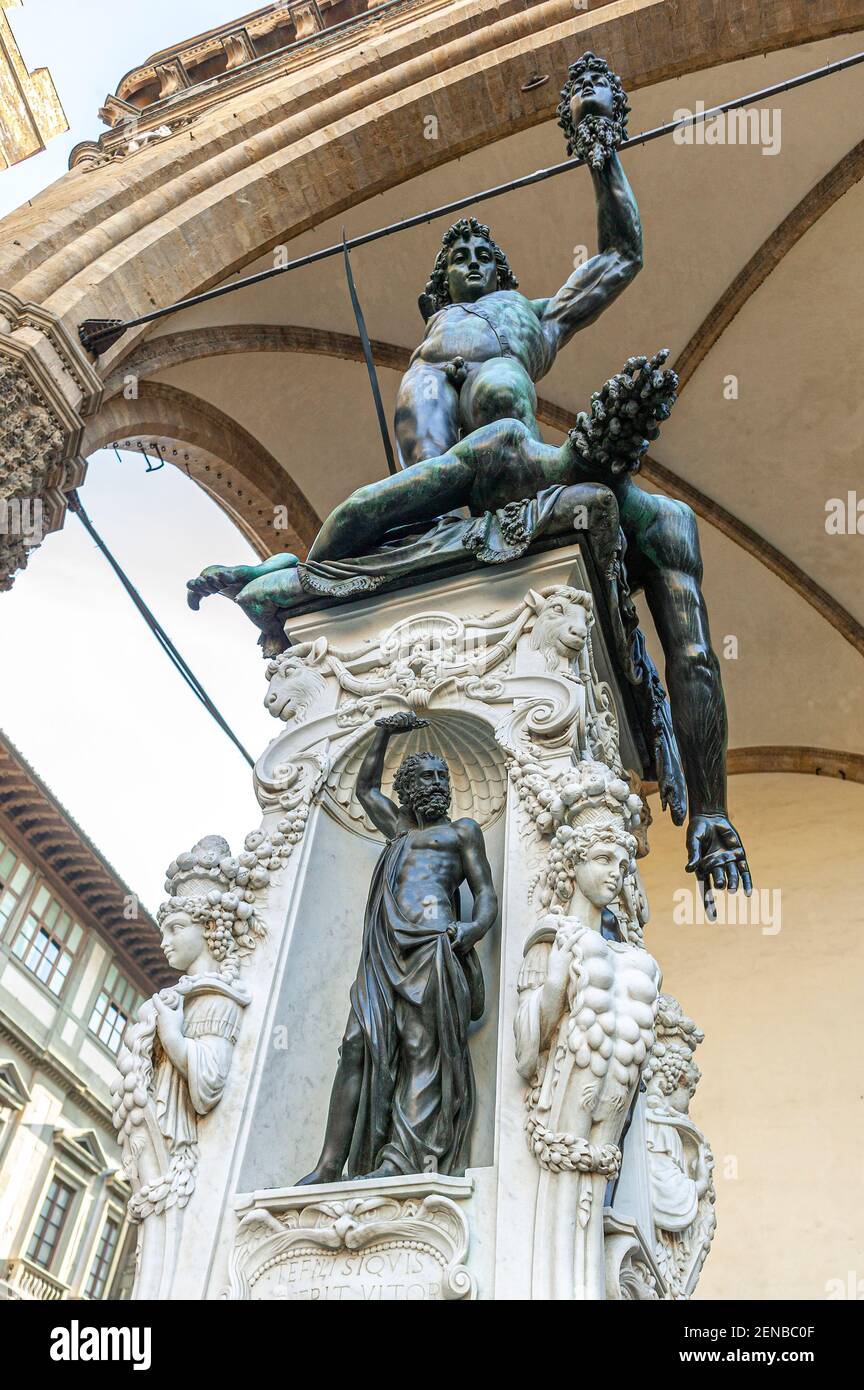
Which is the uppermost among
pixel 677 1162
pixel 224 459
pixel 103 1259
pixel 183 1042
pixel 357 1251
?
pixel 224 459

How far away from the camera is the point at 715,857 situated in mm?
2834

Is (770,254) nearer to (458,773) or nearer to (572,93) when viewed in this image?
(572,93)

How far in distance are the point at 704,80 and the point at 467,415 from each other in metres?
5.76

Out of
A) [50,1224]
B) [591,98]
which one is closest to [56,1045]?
[50,1224]

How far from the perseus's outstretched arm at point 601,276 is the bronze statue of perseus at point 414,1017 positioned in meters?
1.92

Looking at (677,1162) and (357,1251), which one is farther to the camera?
(677,1162)

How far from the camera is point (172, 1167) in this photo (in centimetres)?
207

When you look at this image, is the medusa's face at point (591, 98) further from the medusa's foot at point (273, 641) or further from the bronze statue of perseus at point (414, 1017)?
the bronze statue of perseus at point (414, 1017)

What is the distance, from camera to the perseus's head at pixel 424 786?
254cm

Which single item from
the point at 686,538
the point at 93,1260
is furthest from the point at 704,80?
the point at 93,1260

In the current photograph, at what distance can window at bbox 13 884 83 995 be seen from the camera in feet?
56.1

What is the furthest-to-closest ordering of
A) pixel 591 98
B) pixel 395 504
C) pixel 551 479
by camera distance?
1. pixel 591 98
2. pixel 395 504
3. pixel 551 479

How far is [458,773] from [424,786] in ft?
0.93
